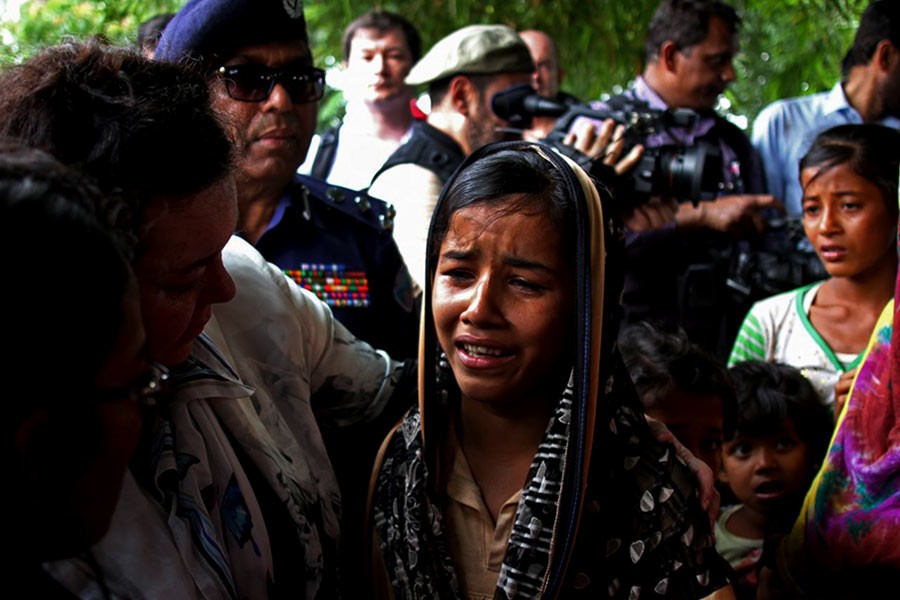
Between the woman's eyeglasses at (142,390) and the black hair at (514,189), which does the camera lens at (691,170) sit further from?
the woman's eyeglasses at (142,390)

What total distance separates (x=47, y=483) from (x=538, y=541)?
36.5 inches

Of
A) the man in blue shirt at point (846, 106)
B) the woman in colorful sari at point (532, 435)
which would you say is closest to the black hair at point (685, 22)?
the man in blue shirt at point (846, 106)

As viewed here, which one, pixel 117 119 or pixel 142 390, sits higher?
pixel 117 119

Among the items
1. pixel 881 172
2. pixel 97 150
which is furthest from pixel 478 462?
pixel 881 172

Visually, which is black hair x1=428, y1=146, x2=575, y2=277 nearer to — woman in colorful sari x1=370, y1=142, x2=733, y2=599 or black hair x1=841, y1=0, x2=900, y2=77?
woman in colorful sari x1=370, y1=142, x2=733, y2=599

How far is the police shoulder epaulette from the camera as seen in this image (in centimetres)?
261

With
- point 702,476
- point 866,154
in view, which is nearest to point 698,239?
point 866,154

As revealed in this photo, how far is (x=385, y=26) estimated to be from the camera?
15.4 ft

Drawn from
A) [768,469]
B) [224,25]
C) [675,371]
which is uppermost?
[224,25]

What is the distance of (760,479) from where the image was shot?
2.87 metres

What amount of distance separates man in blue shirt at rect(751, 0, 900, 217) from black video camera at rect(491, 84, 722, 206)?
1.01 m

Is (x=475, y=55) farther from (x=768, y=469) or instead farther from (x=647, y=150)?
(x=768, y=469)

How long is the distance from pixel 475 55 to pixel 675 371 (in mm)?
1736

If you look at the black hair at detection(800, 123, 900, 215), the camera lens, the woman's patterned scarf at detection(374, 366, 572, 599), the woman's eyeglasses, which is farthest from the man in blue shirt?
the woman's eyeglasses
